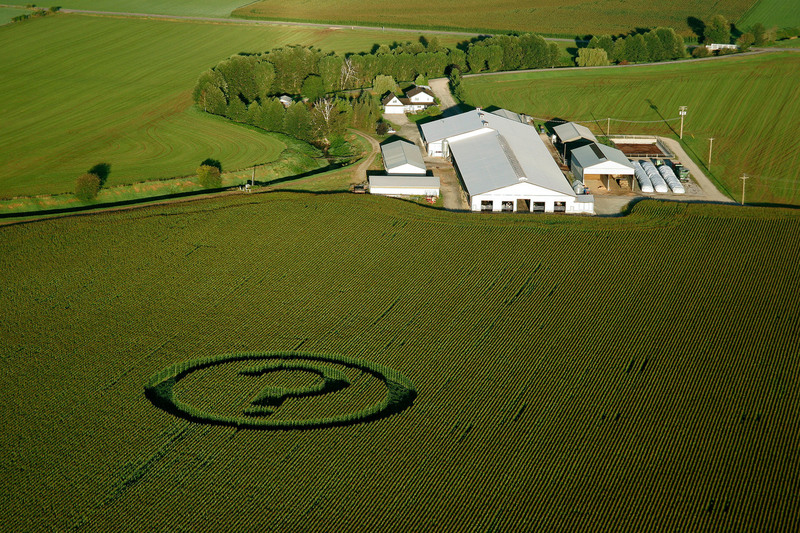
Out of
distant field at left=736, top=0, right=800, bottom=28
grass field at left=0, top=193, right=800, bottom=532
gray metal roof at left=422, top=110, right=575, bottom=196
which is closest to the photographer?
grass field at left=0, top=193, right=800, bottom=532

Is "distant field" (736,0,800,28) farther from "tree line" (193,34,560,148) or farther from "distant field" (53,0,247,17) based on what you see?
"distant field" (53,0,247,17)

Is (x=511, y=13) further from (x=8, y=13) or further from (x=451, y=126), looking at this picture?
(x=8, y=13)

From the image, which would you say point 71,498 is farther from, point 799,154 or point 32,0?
point 32,0

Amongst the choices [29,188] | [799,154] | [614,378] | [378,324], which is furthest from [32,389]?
[799,154]

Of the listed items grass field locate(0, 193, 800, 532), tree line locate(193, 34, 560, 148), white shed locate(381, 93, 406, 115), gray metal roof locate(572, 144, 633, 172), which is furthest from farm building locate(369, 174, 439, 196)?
white shed locate(381, 93, 406, 115)

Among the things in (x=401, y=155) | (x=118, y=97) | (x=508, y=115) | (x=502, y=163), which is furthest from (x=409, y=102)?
(x=118, y=97)

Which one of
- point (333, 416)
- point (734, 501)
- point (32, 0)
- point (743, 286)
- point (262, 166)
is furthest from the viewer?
point (32, 0)

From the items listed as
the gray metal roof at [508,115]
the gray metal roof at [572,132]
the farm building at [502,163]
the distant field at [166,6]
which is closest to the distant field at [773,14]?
the gray metal roof at [572,132]
